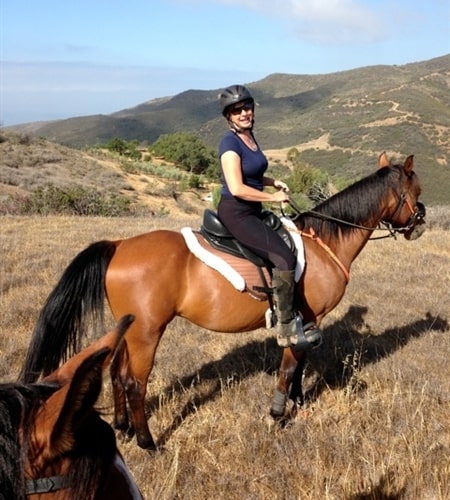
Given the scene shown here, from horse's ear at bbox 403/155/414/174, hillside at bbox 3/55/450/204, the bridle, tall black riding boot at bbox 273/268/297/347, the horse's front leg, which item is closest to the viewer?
tall black riding boot at bbox 273/268/297/347

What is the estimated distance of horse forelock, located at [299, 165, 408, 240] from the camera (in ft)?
16.1

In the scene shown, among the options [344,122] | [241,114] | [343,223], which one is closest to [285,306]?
[343,223]

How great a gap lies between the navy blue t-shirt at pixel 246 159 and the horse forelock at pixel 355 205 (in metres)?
0.90

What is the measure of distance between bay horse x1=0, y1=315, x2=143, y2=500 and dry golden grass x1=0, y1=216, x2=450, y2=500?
1.03 meters

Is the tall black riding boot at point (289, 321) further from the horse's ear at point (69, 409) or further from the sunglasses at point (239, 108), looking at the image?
the horse's ear at point (69, 409)

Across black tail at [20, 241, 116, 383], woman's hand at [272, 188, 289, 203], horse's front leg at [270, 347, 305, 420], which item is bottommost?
horse's front leg at [270, 347, 305, 420]

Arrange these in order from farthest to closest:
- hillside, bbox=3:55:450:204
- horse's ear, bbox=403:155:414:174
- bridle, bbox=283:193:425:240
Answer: hillside, bbox=3:55:450:204 < horse's ear, bbox=403:155:414:174 < bridle, bbox=283:193:425:240

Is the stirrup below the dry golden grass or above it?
above

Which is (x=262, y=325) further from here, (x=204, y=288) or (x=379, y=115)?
(x=379, y=115)

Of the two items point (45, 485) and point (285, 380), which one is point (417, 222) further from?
point (45, 485)

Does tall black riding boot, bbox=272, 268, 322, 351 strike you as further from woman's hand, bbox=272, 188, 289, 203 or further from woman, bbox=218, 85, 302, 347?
woman's hand, bbox=272, 188, 289, 203

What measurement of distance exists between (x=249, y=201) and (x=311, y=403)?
77.8 inches

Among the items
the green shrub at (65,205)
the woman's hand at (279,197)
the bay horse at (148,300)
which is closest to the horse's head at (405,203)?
the bay horse at (148,300)

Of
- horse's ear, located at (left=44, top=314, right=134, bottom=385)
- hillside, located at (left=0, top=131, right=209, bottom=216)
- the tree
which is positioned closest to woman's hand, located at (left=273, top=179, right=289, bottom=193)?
horse's ear, located at (left=44, top=314, right=134, bottom=385)
